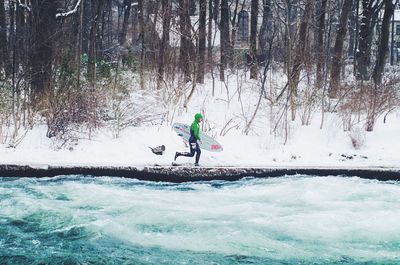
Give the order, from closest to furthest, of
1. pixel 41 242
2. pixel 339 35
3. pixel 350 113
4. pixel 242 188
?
1. pixel 41 242
2. pixel 242 188
3. pixel 350 113
4. pixel 339 35

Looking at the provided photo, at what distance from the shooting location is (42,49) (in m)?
17.2

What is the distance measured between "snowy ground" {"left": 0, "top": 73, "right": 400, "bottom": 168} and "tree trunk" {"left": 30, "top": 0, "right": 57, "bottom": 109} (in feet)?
4.45

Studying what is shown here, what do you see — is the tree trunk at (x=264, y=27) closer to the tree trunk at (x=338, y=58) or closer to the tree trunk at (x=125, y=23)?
the tree trunk at (x=338, y=58)

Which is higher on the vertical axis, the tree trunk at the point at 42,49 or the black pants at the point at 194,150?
the tree trunk at the point at 42,49

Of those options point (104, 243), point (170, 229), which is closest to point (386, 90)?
point (170, 229)

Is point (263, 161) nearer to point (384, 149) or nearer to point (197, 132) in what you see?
point (197, 132)

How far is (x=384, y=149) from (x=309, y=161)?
2.19 metres

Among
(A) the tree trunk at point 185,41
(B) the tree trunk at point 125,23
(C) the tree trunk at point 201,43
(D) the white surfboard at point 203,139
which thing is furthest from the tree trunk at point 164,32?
(B) the tree trunk at point 125,23

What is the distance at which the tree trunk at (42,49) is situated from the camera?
16.0 metres

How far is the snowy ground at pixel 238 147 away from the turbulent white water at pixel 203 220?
1142 mm

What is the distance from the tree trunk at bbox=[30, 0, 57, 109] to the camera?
631 inches

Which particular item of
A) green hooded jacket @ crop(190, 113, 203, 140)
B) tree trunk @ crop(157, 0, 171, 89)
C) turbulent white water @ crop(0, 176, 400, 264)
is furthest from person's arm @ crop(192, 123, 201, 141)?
tree trunk @ crop(157, 0, 171, 89)

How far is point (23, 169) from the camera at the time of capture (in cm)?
1205

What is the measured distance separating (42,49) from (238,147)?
23.0 feet
